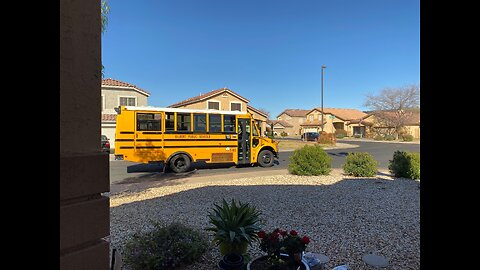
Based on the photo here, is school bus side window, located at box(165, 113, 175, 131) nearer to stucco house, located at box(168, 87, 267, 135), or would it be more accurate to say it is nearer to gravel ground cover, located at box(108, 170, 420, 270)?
gravel ground cover, located at box(108, 170, 420, 270)

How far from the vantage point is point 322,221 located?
5.25 metres

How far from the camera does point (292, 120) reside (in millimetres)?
78750

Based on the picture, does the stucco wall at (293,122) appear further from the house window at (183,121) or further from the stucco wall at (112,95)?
the house window at (183,121)

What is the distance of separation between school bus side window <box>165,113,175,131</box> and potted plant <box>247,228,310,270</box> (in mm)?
10369

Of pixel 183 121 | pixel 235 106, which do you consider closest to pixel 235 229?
pixel 183 121

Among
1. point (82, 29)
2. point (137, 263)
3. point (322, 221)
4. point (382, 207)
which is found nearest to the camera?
point (82, 29)

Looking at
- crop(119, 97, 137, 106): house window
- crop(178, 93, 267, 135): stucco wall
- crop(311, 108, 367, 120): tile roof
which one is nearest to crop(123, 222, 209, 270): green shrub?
crop(119, 97, 137, 106): house window

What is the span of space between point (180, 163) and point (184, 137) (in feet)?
3.99

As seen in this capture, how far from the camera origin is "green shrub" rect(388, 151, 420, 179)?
9.76 meters
